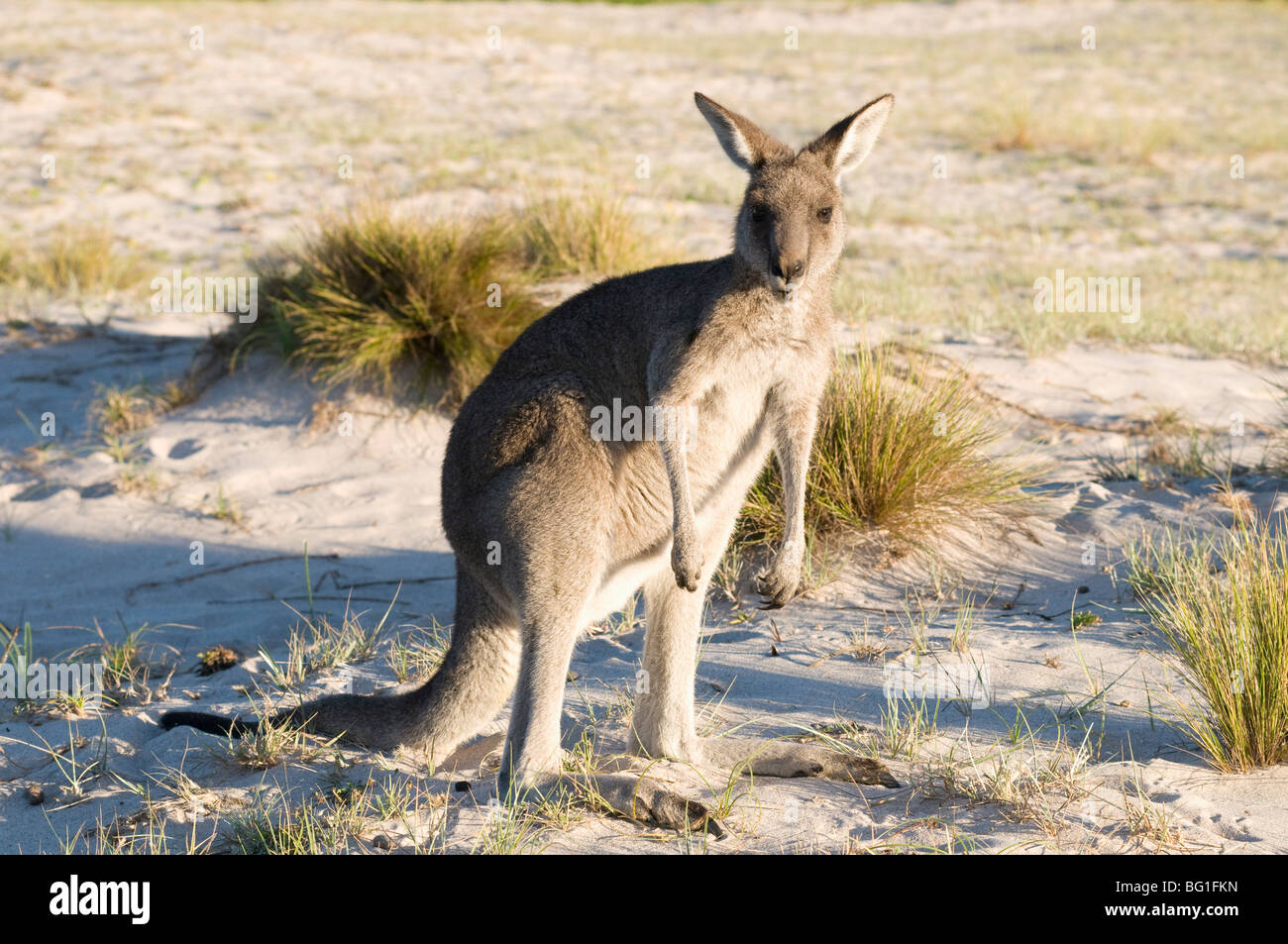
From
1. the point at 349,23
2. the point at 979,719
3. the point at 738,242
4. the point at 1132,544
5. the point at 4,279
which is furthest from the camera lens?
the point at 349,23

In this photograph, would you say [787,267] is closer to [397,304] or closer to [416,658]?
[416,658]

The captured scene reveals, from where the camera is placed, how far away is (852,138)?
329 cm

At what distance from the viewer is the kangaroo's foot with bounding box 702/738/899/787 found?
3.32 meters

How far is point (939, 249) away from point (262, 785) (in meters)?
8.87

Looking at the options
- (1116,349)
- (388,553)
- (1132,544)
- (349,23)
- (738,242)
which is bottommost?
(388,553)

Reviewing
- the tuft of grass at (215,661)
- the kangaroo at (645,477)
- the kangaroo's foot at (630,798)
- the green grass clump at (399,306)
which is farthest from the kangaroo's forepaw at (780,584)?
the green grass clump at (399,306)

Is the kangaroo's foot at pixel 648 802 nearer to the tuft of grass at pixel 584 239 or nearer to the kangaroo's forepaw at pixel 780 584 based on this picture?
the kangaroo's forepaw at pixel 780 584

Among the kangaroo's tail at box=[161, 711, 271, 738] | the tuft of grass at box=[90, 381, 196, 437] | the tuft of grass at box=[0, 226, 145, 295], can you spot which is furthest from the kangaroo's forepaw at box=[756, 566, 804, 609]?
the tuft of grass at box=[0, 226, 145, 295]

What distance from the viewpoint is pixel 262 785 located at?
3355 mm

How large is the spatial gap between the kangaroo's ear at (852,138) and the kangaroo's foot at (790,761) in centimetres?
164

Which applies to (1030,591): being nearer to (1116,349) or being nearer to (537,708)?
(537,708)

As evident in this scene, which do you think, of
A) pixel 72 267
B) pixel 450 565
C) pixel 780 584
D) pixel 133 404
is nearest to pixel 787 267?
pixel 780 584

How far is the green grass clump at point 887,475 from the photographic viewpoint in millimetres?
4961

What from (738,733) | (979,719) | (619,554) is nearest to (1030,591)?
(979,719)
